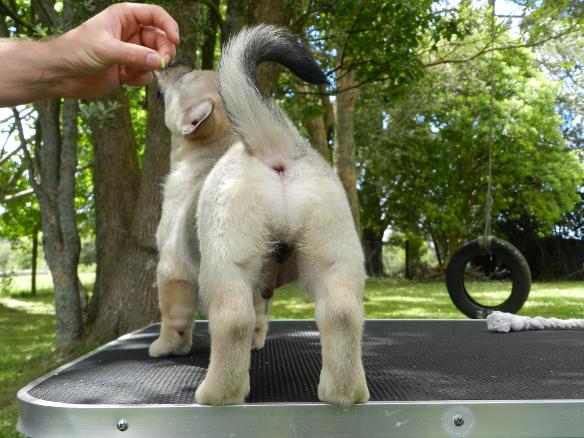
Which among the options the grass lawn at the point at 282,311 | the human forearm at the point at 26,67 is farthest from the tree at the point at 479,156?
the human forearm at the point at 26,67

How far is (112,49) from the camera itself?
2.99 metres

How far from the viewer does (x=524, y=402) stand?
2.61 metres

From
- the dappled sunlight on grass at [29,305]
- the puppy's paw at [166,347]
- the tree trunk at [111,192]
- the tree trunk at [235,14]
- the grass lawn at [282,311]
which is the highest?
the tree trunk at [235,14]

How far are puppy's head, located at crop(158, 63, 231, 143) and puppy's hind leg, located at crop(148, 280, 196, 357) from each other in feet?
3.19

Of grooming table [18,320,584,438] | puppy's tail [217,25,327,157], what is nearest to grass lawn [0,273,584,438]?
grooming table [18,320,584,438]

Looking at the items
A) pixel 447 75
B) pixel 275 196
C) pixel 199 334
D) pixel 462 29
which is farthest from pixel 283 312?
pixel 447 75

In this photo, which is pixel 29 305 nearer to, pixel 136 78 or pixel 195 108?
pixel 195 108

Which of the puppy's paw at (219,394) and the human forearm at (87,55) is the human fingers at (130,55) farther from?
the puppy's paw at (219,394)

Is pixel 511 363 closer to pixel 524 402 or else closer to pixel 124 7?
pixel 524 402

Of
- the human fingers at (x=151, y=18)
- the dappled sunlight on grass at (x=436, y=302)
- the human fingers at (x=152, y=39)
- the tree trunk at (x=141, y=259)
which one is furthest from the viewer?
the dappled sunlight on grass at (x=436, y=302)

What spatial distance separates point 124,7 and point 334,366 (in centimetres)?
207

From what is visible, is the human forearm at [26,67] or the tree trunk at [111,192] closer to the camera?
the human forearm at [26,67]

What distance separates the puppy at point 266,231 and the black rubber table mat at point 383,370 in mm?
263

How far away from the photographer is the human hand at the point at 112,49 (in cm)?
302
